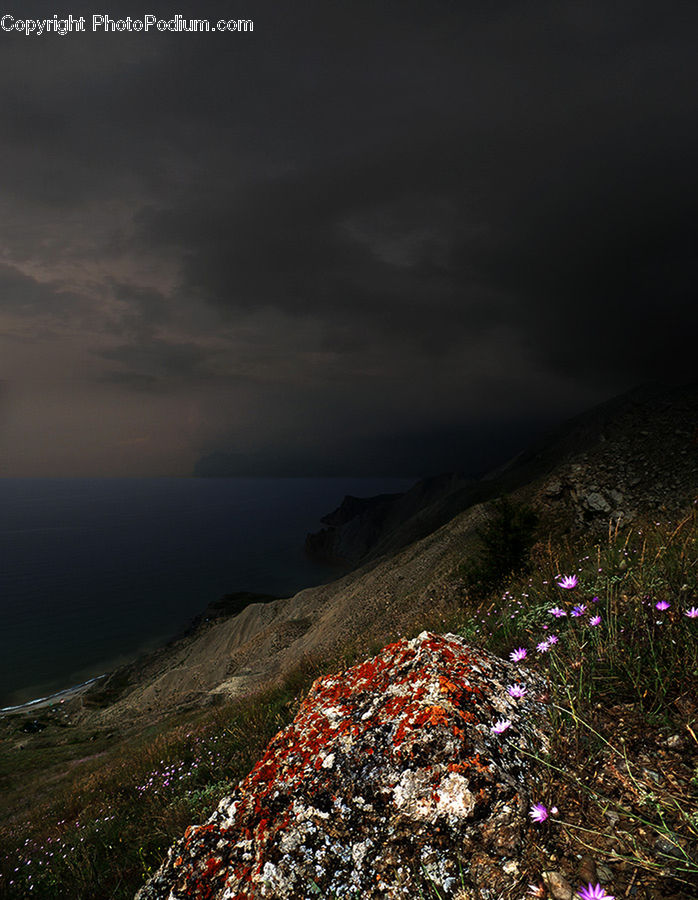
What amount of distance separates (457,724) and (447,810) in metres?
0.44

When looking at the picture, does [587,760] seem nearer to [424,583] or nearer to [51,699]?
[424,583]

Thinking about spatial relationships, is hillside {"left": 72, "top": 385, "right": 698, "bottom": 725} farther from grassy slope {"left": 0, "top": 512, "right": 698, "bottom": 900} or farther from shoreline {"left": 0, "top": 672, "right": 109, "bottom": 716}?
shoreline {"left": 0, "top": 672, "right": 109, "bottom": 716}

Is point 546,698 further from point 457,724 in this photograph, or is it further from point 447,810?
point 447,810

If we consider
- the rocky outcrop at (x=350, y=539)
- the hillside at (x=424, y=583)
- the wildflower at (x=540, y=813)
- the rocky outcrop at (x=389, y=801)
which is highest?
the wildflower at (x=540, y=813)

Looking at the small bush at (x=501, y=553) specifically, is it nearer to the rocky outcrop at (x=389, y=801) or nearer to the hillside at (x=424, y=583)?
the hillside at (x=424, y=583)

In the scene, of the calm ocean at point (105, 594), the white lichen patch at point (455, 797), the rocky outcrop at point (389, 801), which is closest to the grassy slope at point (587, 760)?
the rocky outcrop at point (389, 801)

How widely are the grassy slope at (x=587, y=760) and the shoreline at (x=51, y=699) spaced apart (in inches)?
2373

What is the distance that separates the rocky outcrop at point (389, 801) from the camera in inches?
74.9

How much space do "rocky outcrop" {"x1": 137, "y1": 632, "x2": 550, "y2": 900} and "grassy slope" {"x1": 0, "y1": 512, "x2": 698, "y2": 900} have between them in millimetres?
179

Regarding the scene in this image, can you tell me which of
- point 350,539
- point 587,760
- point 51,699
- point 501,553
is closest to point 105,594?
point 51,699

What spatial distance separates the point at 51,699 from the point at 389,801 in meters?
75.4

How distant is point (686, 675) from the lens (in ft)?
7.72

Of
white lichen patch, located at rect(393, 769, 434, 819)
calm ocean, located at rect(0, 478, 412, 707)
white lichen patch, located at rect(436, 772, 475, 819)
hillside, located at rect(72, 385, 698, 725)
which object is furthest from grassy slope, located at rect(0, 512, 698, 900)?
calm ocean, located at rect(0, 478, 412, 707)

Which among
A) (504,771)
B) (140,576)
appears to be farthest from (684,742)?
(140,576)
